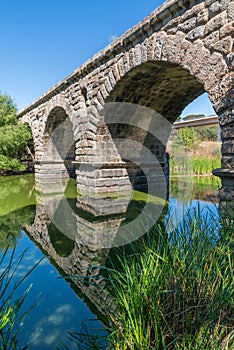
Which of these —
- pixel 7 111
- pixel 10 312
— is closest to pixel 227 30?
pixel 10 312

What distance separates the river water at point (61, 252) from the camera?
1.87 meters

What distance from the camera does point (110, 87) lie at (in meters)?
5.74

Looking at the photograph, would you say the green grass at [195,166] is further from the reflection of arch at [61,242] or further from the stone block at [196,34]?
the reflection of arch at [61,242]

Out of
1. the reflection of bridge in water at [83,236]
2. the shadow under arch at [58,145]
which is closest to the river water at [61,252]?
the reflection of bridge in water at [83,236]

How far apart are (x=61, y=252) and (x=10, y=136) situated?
9.00 meters

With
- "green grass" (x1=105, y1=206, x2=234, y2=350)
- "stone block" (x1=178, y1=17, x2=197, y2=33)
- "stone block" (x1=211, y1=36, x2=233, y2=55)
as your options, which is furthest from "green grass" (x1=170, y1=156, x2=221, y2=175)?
"green grass" (x1=105, y1=206, x2=234, y2=350)

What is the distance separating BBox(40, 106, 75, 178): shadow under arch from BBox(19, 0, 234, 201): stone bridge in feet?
0.13

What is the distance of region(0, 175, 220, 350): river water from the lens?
187cm

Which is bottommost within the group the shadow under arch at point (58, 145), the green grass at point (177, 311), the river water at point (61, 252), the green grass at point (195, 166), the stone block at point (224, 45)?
the river water at point (61, 252)

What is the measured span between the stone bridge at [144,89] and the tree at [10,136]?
1.38 metres

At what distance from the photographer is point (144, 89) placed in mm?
6133

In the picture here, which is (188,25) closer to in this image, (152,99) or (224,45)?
(224,45)

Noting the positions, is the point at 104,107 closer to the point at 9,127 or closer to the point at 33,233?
the point at 33,233

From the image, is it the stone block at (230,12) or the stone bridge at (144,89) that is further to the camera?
the stone bridge at (144,89)
